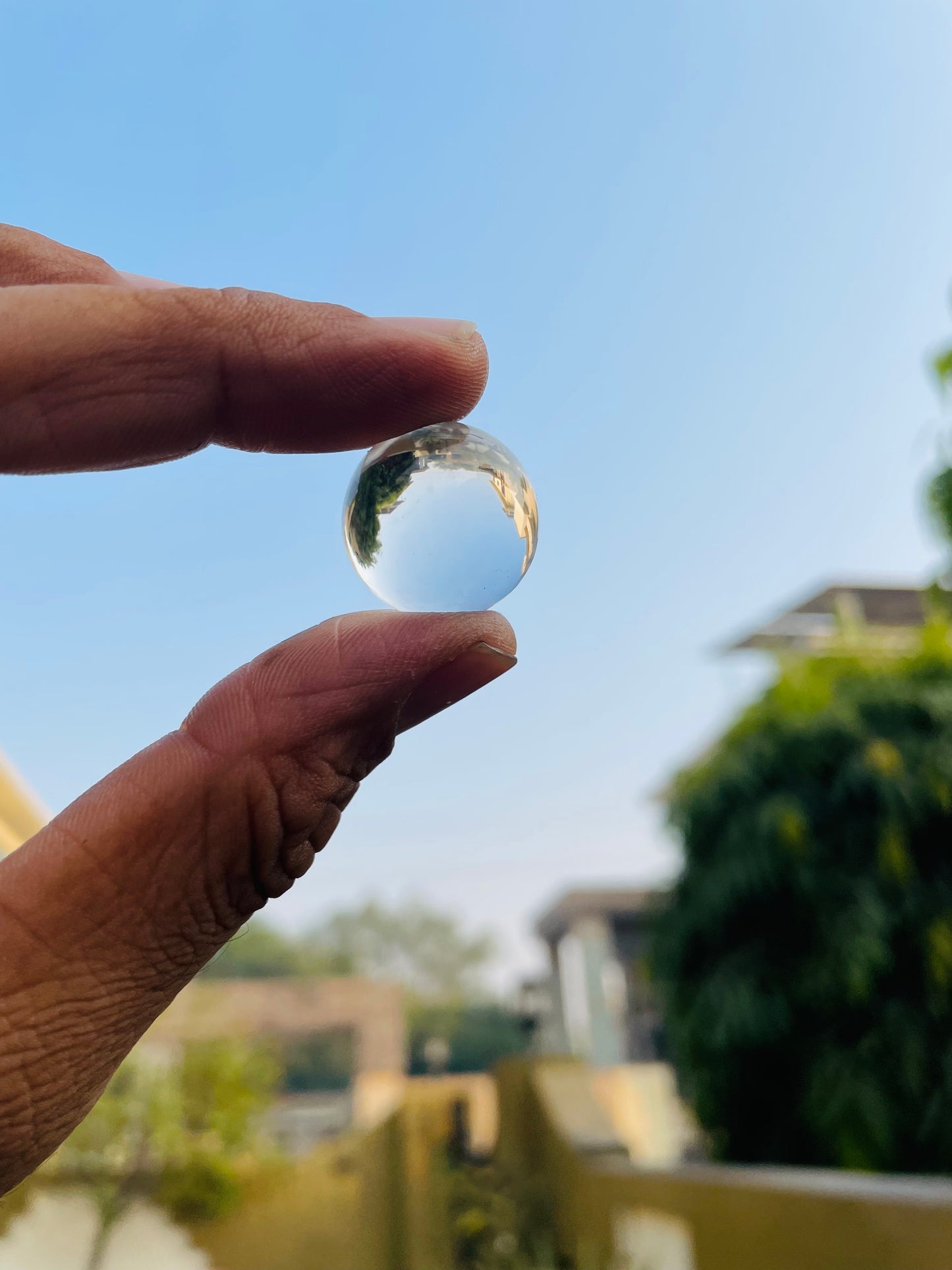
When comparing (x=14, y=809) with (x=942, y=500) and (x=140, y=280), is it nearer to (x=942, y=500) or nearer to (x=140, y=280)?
(x=140, y=280)

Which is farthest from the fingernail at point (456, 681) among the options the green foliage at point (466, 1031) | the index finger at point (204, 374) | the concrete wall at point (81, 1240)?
the green foliage at point (466, 1031)

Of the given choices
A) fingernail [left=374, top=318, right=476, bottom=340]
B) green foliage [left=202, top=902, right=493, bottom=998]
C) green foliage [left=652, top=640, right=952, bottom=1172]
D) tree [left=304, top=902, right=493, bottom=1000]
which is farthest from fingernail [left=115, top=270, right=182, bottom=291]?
tree [left=304, top=902, right=493, bottom=1000]

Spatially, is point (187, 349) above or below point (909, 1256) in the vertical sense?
above

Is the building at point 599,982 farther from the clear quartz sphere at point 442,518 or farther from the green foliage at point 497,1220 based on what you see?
the clear quartz sphere at point 442,518

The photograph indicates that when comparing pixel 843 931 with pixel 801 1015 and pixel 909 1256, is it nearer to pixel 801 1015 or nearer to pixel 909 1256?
pixel 801 1015

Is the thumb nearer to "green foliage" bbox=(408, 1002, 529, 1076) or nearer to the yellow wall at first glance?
the yellow wall

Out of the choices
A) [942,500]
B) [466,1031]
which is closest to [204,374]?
[942,500]

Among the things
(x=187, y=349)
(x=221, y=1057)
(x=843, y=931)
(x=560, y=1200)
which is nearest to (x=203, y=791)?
(x=187, y=349)
